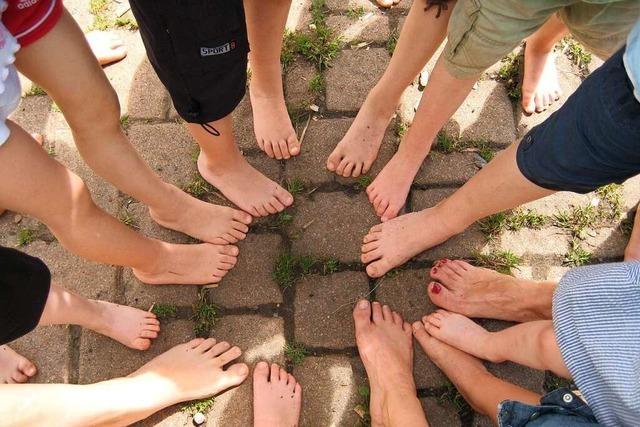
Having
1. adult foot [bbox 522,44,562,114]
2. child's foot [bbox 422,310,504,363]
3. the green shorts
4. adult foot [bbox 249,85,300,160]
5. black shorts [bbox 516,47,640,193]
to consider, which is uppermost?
the green shorts

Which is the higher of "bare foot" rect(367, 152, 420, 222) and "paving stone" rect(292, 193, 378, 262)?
"bare foot" rect(367, 152, 420, 222)

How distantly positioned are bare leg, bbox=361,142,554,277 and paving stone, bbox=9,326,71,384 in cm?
126

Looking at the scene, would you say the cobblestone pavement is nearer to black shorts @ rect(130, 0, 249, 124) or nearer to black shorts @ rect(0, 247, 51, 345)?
black shorts @ rect(0, 247, 51, 345)

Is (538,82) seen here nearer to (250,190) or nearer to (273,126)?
(273,126)

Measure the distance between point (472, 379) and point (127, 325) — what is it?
135 centimetres

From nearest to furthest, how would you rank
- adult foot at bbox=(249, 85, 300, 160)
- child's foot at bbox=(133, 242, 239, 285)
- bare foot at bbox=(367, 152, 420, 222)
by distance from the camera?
child's foot at bbox=(133, 242, 239, 285) → bare foot at bbox=(367, 152, 420, 222) → adult foot at bbox=(249, 85, 300, 160)

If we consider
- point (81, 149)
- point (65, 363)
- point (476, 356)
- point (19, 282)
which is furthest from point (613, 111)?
point (65, 363)

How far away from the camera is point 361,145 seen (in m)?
2.31

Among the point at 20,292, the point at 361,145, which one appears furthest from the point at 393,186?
the point at 20,292

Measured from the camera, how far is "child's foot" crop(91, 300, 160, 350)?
2.02 m

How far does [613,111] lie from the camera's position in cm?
125

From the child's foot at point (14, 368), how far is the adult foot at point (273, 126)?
1302 mm

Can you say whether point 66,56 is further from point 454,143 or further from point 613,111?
point 454,143

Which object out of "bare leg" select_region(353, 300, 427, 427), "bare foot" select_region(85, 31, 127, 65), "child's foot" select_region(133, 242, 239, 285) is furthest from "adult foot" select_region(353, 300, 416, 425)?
"bare foot" select_region(85, 31, 127, 65)
